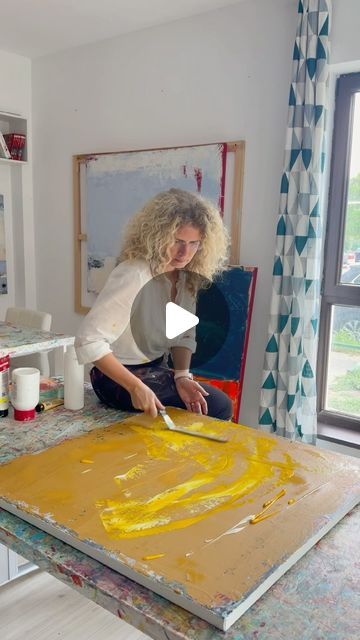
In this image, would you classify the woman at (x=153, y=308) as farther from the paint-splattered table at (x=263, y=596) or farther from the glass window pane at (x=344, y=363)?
the glass window pane at (x=344, y=363)

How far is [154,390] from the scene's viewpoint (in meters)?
1.60

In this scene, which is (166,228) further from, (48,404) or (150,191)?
(150,191)

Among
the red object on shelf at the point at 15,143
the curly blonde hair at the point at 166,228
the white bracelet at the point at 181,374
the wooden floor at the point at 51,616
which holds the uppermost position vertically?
the red object on shelf at the point at 15,143

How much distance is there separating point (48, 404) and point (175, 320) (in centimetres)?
53

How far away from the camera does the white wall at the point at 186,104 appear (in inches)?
98.6

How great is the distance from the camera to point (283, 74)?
245 cm

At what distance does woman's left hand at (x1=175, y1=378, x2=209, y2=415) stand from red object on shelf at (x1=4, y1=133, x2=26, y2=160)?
260 cm

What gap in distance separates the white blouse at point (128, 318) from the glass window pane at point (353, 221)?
3.43 ft

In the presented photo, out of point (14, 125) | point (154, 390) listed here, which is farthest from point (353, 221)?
point (14, 125)

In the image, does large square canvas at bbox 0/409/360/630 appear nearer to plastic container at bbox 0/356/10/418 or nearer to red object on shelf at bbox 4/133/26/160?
plastic container at bbox 0/356/10/418

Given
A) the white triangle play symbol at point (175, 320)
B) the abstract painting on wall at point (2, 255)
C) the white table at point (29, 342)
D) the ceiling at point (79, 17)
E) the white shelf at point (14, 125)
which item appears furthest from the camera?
the abstract painting on wall at point (2, 255)

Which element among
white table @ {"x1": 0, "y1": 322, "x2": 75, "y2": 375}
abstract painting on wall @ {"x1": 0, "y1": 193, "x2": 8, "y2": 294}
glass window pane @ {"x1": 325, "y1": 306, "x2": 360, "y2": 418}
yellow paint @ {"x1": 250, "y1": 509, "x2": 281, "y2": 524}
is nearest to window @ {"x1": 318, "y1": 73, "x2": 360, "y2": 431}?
glass window pane @ {"x1": 325, "y1": 306, "x2": 360, "y2": 418}

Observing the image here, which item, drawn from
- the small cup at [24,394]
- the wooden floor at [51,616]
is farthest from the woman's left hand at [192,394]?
the wooden floor at [51,616]

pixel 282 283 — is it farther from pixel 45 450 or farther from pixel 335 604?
pixel 335 604
